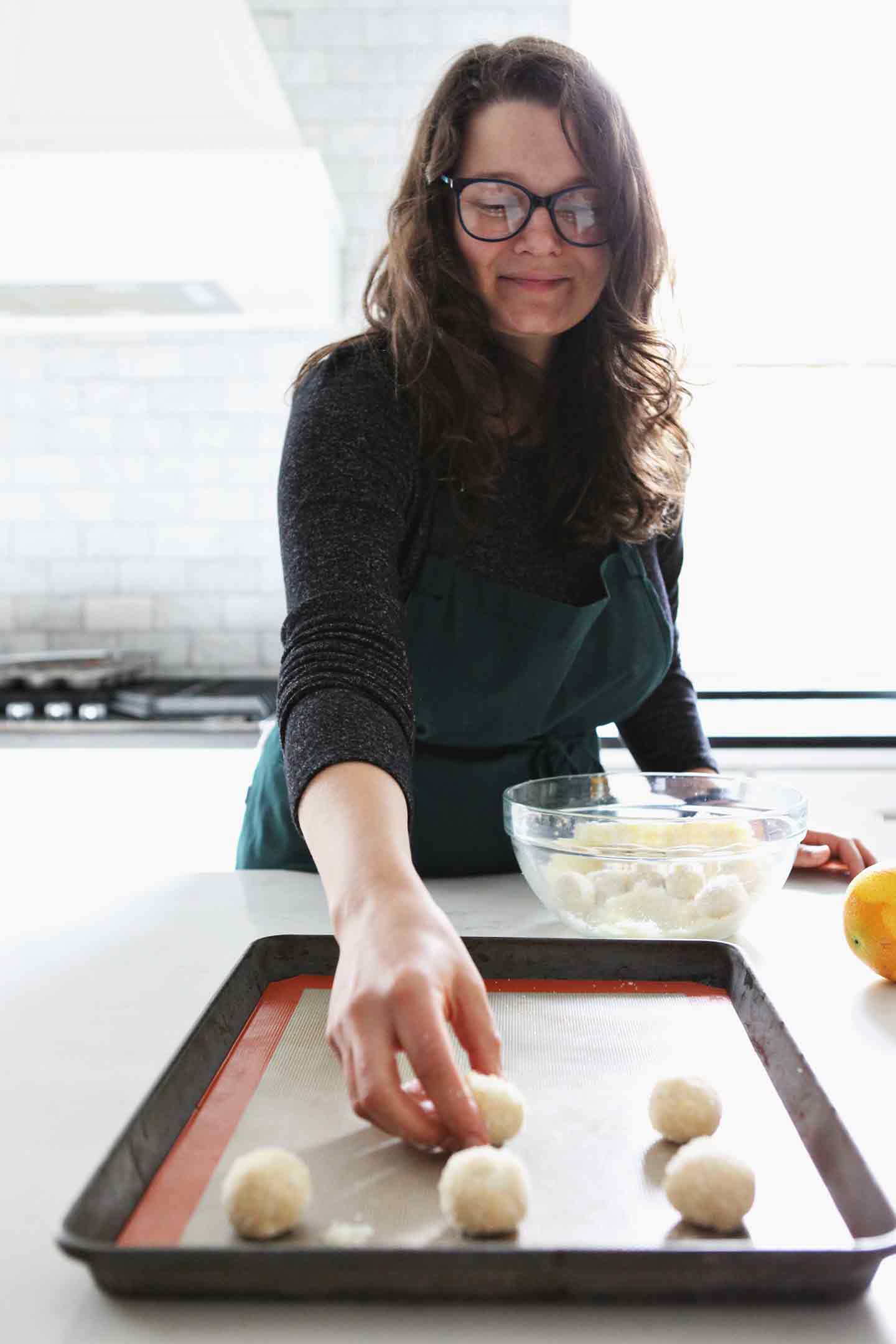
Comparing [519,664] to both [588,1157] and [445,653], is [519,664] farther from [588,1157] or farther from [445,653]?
[588,1157]

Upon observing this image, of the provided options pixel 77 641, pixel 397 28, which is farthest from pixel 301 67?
pixel 77 641

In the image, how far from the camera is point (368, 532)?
942mm

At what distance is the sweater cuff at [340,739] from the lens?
0.76m

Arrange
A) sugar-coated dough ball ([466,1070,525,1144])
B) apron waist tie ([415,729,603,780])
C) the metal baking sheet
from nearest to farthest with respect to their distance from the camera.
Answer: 1. the metal baking sheet
2. sugar-coated dough ball ([466,1070,525,1144])
3. apron waist tie ([415,729,603,780])

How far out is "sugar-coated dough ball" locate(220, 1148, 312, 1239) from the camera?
18.3 inches

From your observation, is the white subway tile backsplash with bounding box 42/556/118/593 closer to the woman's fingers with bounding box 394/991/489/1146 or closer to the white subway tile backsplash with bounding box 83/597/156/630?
the white subway tile backsplash with bounding box 83/597/156/630

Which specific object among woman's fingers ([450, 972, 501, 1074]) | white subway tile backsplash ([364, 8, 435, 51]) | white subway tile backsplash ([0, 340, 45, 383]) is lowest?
woman's fingers ([450, 972, 501, 1074])

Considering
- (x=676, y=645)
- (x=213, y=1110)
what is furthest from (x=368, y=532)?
(x=676, y=645)

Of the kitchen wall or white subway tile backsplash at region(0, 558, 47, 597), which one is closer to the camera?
the kitchen wall

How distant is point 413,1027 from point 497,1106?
0.24 ft

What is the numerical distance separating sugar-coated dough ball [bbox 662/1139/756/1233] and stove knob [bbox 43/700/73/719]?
2142 mm

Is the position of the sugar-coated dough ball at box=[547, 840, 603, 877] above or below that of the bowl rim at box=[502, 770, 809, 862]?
below

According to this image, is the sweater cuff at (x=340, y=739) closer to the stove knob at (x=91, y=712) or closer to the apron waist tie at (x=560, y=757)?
the apron waist tie at (x=560, y=757)

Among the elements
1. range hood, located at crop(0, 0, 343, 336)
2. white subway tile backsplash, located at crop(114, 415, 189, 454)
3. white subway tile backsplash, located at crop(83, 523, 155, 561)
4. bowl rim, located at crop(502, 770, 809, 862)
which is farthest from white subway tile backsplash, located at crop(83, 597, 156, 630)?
bowl rim, located at crop(502, 770, 809, 862)
